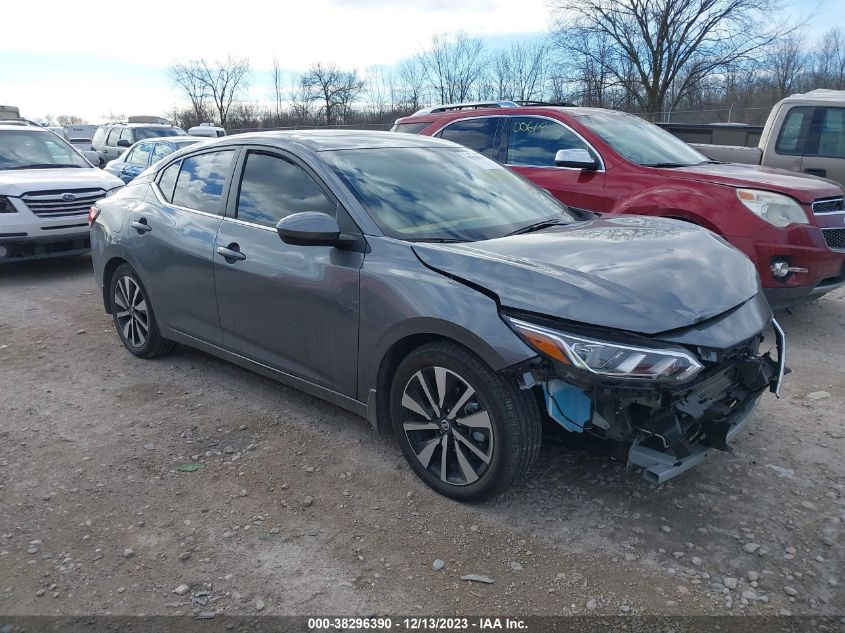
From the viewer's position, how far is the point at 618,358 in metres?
2.69

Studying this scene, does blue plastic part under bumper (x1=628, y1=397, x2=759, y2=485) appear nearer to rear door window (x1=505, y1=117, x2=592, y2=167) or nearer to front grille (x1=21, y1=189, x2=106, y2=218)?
rear door window (x1=505, y1=117, x2=592, y2=167)

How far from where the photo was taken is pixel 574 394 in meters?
2.83

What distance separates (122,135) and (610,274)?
18912mm

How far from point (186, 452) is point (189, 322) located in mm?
1069

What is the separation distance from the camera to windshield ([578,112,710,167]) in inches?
247

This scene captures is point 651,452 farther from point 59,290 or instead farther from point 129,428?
point 59,290

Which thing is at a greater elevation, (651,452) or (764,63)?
(764,63)

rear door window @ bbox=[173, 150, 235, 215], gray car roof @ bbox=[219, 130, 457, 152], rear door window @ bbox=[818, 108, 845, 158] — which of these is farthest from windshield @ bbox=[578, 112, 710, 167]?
rear door window @ bbox=[173, 150, 235, 215]

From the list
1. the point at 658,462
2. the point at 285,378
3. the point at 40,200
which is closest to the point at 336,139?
the point at 285,378

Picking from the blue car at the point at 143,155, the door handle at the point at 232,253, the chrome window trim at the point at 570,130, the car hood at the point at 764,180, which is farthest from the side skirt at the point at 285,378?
the blue car at the point at 143,155

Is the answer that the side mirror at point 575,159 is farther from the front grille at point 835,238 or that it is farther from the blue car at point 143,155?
the blue car at point 143,155

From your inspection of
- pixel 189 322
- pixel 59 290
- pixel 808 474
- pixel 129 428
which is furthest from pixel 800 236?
pixel 59 290

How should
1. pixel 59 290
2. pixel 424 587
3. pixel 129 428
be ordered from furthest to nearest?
pixel 59 290 → pixel 129 428 → pixel 424 587

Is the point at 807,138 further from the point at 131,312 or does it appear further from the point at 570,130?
the point at 131,312
